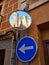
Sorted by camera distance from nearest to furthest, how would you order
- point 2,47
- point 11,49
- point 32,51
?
1. point 32,51
2. point 11,49
3. point 2,47

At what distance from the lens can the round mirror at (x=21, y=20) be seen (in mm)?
2359

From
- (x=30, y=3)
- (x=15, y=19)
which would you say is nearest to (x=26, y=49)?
(x=15, y=19)

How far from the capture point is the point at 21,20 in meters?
2.39

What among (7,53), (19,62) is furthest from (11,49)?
(19,62)

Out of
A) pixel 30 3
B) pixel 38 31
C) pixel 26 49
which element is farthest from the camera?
pixel 30 3

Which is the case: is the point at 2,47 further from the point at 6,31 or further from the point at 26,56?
the point at 26,56

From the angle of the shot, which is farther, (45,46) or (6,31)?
(6,31)

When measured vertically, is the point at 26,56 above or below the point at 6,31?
below

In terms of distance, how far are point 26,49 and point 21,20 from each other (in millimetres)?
446

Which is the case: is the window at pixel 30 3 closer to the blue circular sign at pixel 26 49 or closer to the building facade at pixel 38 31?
the building facade at pixel 38 31

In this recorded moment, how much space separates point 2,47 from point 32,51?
2.57 feet

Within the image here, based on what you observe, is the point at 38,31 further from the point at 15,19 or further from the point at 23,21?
the point at 15,19

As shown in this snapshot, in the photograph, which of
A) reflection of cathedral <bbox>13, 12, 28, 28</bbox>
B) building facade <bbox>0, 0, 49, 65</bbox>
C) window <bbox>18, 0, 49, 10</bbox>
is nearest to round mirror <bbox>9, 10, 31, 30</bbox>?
reflection of cathedral <bbox>13, 12, 28, 28</bbox>

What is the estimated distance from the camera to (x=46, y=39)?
98.3 inches
